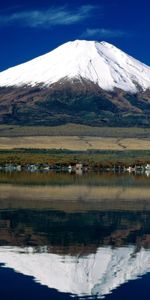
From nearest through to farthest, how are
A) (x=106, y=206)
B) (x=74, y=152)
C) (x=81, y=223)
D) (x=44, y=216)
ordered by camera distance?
(x=81, y=223) < (x=44, y=216) < (x=106, y=206) < (x=74, y=152)

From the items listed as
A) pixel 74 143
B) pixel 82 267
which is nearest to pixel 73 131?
pixel 74 143

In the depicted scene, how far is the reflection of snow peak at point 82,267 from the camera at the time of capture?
18594 millimetres

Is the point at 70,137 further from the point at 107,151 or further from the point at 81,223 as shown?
the point at 81,223

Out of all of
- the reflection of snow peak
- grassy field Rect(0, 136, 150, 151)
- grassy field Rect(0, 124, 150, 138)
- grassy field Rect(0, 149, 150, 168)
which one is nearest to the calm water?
the reflection of snow peak

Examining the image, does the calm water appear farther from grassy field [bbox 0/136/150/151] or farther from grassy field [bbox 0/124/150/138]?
grassy field [bbox 0/124/150/138]

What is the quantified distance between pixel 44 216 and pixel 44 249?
10.3 metres

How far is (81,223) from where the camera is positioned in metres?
31.6

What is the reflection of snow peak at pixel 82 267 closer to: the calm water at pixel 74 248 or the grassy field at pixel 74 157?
the calm water at pixel 74 248

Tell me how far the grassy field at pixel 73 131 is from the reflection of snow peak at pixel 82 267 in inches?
5493

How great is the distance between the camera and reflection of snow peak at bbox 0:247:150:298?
61.0 feet

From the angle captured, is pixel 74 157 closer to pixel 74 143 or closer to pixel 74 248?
pixel 74 143

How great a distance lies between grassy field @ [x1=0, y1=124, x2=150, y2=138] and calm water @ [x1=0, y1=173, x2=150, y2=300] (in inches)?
4772

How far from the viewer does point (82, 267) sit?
20578 mm

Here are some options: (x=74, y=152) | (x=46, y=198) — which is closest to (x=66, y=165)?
(x=74, y=152)
